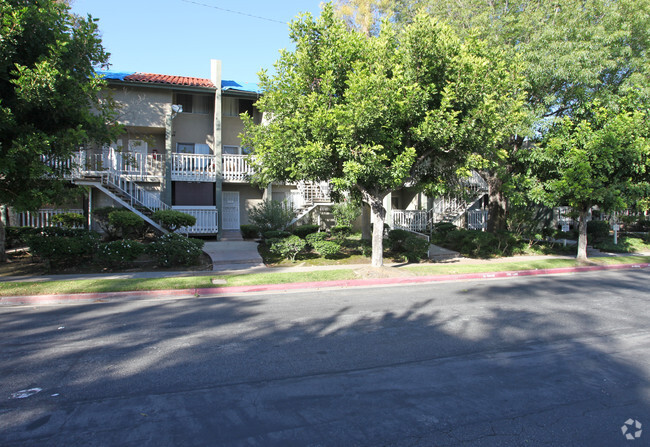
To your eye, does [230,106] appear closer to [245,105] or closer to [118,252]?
[245,105]

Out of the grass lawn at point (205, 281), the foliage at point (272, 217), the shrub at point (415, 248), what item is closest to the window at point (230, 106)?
the foliage at point (272, 217)

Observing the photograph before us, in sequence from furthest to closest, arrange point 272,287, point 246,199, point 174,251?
point 246,199, point 174,251, point 272,287

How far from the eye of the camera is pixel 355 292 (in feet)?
33.6

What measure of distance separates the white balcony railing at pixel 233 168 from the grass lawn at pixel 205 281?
9.14 metres

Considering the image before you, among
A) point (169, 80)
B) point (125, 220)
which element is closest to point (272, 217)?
point (125, 220)

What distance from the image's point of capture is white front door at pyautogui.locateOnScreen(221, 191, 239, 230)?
21.0 metres

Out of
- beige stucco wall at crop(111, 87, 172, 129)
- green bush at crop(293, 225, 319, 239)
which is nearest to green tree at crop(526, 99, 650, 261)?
green bush at crop(293, 225, 319, 239)

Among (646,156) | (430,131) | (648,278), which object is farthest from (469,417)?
(646,156)

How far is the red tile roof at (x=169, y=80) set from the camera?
1903 centimetres

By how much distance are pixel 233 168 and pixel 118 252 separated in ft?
28.0

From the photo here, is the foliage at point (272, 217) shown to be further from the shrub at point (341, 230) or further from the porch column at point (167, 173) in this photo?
the porch column at point (167, 173)

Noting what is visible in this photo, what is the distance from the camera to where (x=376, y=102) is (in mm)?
10289

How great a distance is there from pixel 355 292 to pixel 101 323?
5.72 m

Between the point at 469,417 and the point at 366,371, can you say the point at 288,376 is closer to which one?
the point at 366,371
